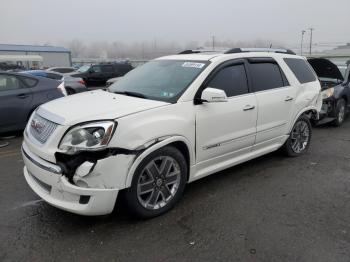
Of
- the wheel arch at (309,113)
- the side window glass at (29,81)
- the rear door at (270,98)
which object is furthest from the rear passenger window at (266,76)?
the side window glass at (29,81)

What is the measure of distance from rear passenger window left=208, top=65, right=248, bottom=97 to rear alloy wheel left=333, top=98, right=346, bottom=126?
4.83 m

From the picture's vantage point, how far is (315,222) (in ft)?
11.8

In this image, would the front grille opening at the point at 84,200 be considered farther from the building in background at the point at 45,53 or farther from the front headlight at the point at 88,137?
the building in background at the point at 45,53

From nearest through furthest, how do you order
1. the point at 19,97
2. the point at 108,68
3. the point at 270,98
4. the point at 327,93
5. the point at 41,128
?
the point at 41,128 → the point at 270,98 → the point at 19,97 → the point at 327,93 → the point at 108,68

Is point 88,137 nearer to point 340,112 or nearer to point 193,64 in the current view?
point 193,64

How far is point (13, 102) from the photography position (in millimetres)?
6926

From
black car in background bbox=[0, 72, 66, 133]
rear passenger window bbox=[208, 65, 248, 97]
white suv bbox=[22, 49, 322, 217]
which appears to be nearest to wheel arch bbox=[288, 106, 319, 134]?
white suv bbox=[22, 49, 322, 217]

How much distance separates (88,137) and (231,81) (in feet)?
6.84

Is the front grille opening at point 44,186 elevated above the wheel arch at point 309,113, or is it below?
below

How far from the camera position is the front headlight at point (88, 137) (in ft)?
10.3

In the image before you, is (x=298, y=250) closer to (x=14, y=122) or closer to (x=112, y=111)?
(x=112, y=111)

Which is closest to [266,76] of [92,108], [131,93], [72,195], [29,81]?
[131,93]

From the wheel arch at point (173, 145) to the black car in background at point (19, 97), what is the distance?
4.50 meters

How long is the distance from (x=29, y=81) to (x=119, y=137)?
503 cm
